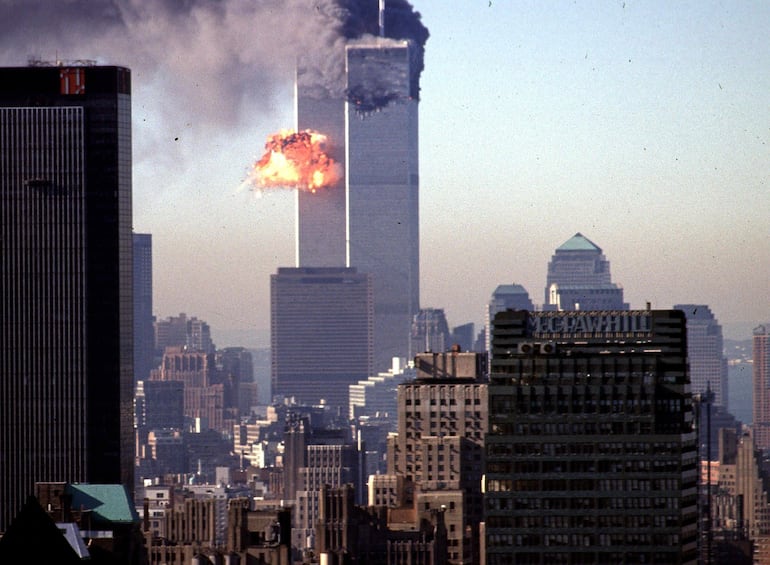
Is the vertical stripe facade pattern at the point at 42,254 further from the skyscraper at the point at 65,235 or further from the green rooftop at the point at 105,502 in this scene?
the green rooftop at the point at 105,502

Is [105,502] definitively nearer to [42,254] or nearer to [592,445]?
[592,445]

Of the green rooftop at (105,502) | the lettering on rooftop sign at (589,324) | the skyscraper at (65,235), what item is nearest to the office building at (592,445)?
the lettering on rooftop sign at (589,324)

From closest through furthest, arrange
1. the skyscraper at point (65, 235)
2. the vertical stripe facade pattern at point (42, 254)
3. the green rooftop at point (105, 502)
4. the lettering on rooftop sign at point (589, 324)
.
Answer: the lettering on rooftop sign at point (589, 324), the green rooftop at point (105, 502), the vertical stripe facade pattern at point (42, 254), the skyscraper at point (65, 235)

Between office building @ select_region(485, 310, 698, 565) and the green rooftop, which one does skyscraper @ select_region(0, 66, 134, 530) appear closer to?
the green rooftop

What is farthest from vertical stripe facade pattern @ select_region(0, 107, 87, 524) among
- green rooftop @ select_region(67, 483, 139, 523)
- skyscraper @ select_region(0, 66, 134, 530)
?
green rooftop @ select_region(67, 483, 139, 523)

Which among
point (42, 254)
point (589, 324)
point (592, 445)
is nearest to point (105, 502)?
point (592, 445)
